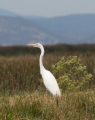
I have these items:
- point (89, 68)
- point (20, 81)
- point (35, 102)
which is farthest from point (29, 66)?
point (35, 102)

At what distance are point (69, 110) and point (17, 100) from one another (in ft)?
2.47

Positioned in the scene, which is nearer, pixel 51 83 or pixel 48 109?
pixel 48 109

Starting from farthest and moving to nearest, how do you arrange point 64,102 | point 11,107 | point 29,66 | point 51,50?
point 51,50
point 29,66
point 64,102
point 11,107

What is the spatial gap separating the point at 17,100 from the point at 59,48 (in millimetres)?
15727

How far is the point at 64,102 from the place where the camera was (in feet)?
21.6

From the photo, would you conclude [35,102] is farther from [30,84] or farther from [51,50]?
[51,50]

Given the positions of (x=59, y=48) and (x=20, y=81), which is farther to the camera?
(x=59, y=48)

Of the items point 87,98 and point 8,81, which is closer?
point 87,98

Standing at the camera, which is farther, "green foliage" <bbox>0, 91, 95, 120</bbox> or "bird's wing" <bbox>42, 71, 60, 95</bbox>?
"bird's wing" <bbox>42, 71, 60, 95</bbox>

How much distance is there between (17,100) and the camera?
636 cm

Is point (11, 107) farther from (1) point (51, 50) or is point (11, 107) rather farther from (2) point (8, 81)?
(1) point (51, 50)

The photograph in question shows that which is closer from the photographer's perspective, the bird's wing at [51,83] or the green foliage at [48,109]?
the green foliage at [48,109]

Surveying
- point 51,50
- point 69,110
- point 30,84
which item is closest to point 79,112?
point 69,110

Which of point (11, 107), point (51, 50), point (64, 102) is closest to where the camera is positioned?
point (11, 107)
